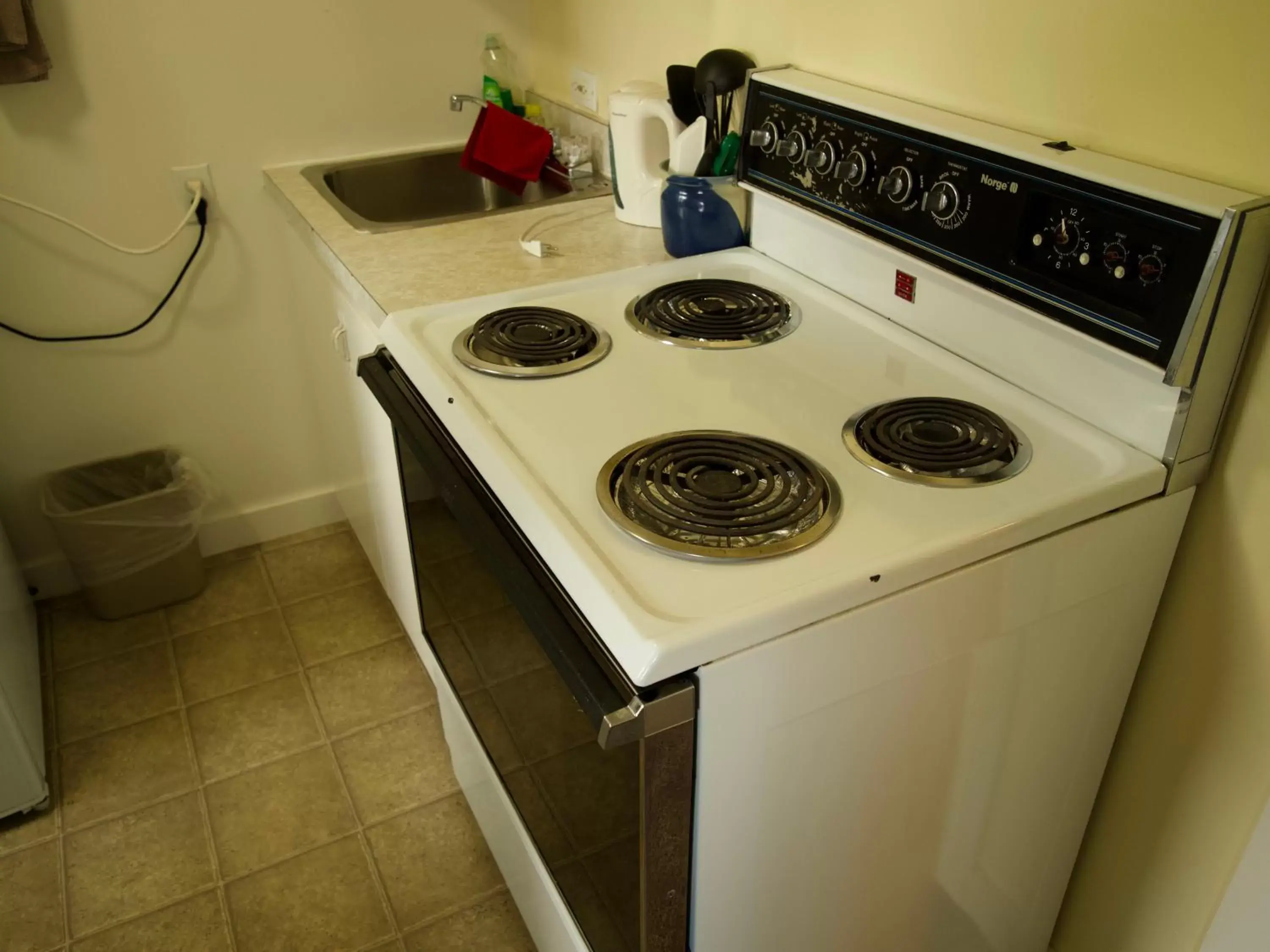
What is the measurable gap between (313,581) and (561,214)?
1.08 meters

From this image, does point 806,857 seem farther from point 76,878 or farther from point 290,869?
point 76,878

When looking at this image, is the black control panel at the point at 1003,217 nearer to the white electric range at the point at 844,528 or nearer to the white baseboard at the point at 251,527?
the white electric range at the point at 844,528

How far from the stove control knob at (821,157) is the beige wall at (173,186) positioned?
3.95 ft

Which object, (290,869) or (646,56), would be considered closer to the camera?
(290,869)

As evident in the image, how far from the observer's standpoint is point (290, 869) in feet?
5.38

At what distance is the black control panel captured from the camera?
88cm

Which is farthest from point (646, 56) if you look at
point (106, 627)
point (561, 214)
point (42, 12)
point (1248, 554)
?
point (106, 627)

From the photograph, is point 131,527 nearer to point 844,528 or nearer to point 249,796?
point 249,796

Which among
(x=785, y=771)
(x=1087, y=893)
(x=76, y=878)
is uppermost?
(x=785, y=771)

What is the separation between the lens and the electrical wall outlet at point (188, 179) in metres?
2.01

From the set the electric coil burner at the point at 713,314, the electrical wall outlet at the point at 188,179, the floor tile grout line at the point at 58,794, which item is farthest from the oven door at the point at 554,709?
the electrical wall outlet at the point at 188,179

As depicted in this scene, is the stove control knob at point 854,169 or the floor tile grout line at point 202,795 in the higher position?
the stove control knob at point 854,169

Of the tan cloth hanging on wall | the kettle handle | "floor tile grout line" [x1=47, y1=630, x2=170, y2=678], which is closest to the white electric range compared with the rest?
the kettle handle

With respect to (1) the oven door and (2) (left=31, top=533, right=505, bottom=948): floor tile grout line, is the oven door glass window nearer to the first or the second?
(1) the oven door
